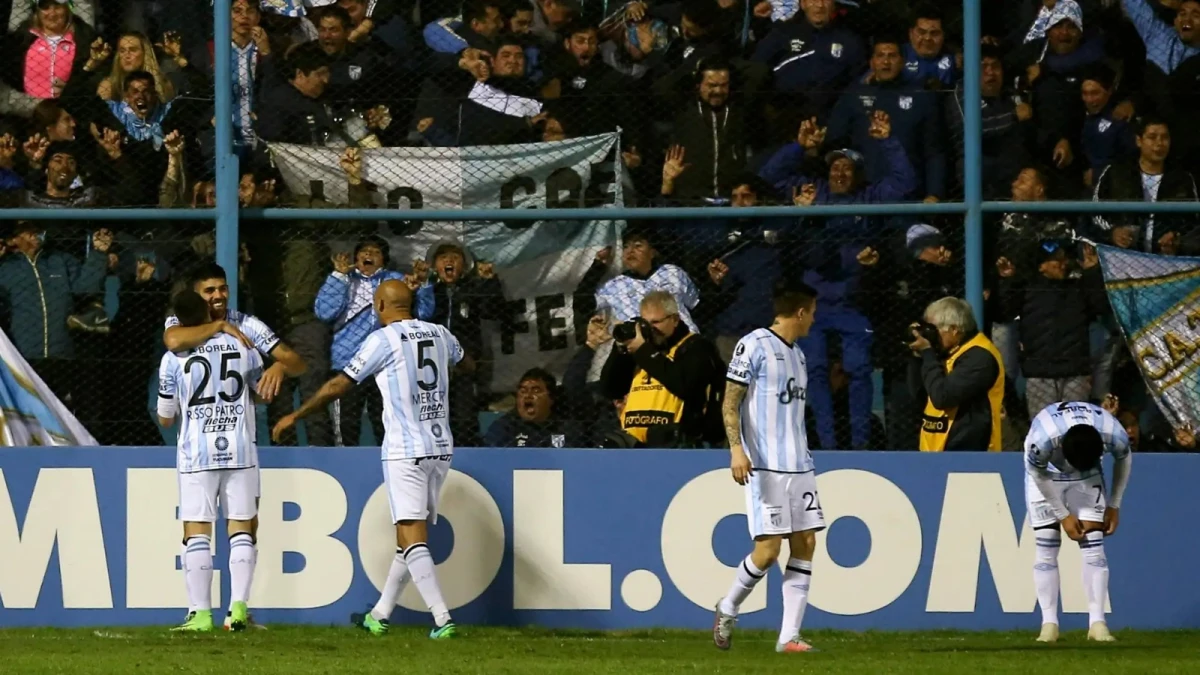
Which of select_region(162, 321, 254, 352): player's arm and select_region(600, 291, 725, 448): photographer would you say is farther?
select_region(600, 291, 725, 448): photographer

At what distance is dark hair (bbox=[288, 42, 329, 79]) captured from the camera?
424 inches

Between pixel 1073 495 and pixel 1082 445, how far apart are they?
39 centimetres

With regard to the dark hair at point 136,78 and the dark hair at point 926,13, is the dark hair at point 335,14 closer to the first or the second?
the dark hair at point 136,78

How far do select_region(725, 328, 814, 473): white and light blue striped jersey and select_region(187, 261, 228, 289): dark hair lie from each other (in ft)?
9.50

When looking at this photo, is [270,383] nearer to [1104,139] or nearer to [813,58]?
[813,58]

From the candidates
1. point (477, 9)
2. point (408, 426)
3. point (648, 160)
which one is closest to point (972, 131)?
point (648, 160)

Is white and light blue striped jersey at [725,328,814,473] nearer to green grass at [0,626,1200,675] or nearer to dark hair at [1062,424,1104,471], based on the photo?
green grass at [0,626,1200,675]

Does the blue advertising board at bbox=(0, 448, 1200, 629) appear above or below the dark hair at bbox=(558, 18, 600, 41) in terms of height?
below

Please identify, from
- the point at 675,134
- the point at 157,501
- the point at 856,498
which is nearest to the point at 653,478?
the point at 856,498

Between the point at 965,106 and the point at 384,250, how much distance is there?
3416 millimetres

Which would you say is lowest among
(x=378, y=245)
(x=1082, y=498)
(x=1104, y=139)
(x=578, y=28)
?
(x=1082, y=498)

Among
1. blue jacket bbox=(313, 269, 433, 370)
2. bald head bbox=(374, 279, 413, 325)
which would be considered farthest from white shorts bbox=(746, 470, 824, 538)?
blue jacket bbox=(313, 269, 433, 370)

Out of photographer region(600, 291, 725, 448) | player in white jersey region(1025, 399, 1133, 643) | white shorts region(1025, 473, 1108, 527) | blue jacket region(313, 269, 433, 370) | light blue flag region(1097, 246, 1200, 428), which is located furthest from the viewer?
blue jacket region(313, 269, 433, 370)

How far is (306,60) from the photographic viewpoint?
10.8 meters
